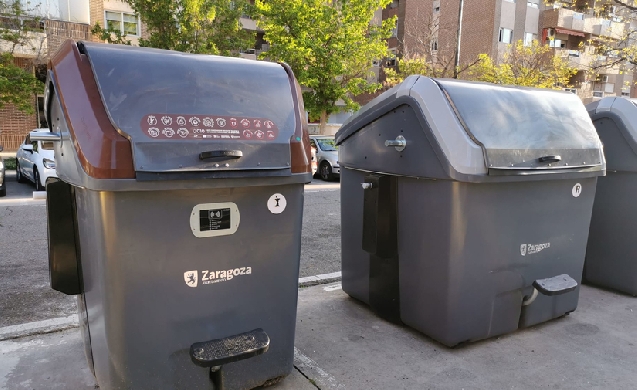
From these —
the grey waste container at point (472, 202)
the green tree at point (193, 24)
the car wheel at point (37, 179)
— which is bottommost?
the car wheel at point (37, 179)

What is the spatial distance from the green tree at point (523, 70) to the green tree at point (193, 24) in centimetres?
1040

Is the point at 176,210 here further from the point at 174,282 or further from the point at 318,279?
the point at 318,279

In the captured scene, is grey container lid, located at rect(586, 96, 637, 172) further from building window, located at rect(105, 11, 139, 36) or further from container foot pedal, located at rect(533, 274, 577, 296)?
building window, located at rect(105, 11, 139, 36)

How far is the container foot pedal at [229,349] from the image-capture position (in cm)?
228

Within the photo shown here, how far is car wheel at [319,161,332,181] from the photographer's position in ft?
47.4

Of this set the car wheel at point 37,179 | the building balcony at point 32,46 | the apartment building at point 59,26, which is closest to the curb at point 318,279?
the car wheel at point 37,179

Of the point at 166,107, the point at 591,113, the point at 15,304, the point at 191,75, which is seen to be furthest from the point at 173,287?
the point at 591,113

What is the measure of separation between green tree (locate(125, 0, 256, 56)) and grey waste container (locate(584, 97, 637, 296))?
15.6 m

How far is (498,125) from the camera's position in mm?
3137

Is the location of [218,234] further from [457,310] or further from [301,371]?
[457,310]

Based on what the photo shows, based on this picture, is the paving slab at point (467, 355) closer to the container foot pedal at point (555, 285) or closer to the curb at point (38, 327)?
the container foot pedal at point (555, 285)

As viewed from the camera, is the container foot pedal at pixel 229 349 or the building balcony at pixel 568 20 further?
the building balcony at pixel 568 20

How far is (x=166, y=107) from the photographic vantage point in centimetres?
222

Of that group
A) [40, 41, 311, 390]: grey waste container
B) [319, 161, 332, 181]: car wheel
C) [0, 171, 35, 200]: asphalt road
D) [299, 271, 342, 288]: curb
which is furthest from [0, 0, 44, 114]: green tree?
[40, 41, 311, 390]: grey waste container
